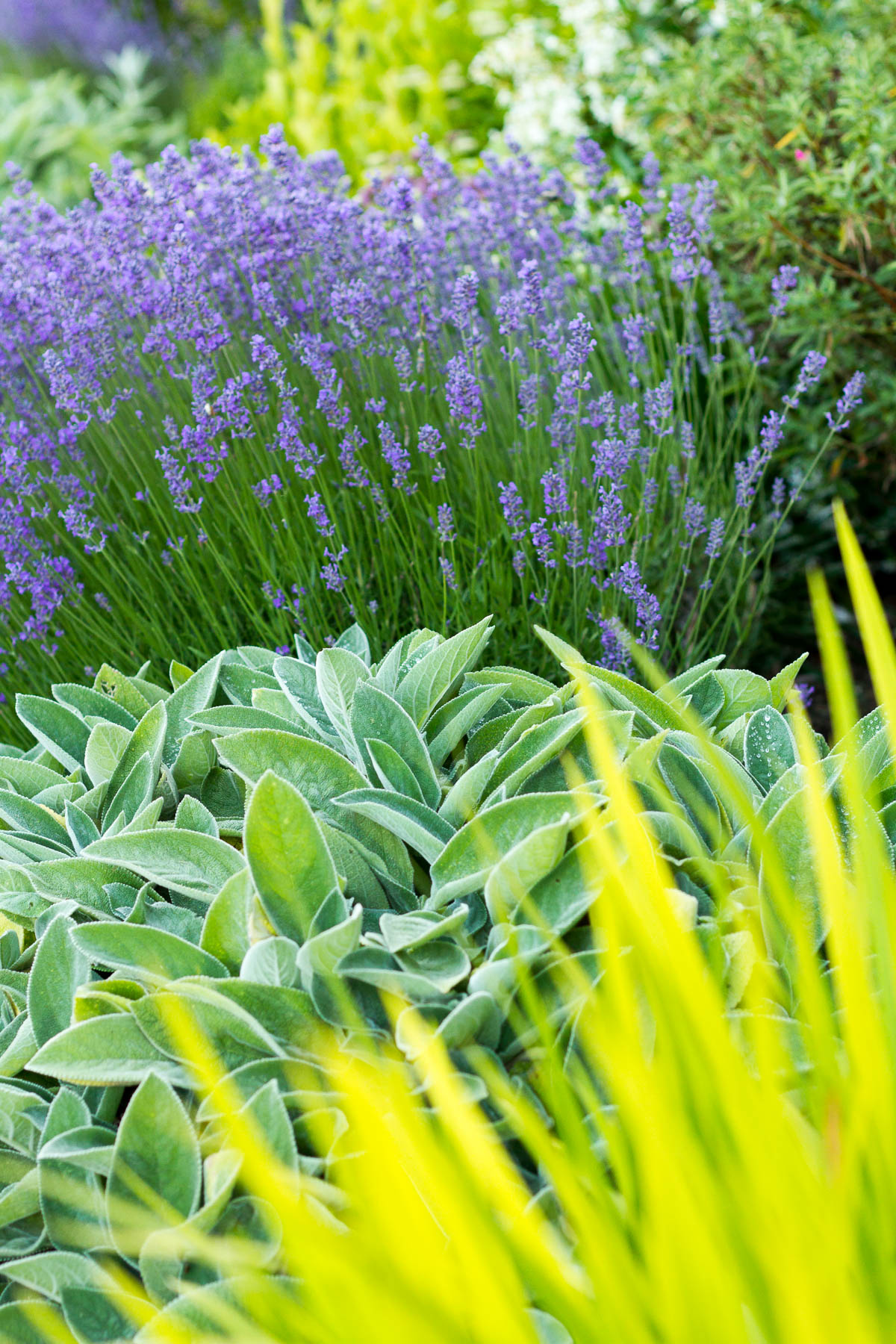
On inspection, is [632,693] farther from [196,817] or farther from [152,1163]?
[152,1163]

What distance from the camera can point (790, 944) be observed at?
120 centimetres

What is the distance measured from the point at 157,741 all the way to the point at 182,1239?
75 cm

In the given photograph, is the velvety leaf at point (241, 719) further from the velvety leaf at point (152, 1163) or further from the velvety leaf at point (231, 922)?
the velvety leaf at point (152, 1163)

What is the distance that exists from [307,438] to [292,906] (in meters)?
1.35

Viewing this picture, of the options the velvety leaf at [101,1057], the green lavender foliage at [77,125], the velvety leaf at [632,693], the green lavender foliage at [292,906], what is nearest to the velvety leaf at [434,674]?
the green lavender foliage at [292,906]

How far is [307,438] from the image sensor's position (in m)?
2.38

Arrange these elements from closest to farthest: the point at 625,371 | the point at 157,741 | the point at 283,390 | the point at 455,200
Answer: the point at 157,741, the point at 283,390, the point at 625,371, the point at 455,200

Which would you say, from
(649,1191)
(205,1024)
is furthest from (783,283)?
(649,1191)

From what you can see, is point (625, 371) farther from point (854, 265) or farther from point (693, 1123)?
point (693, 1123)

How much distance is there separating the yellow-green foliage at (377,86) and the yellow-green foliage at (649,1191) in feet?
16.2

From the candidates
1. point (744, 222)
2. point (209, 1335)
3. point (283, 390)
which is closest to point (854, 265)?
point (744, 222)

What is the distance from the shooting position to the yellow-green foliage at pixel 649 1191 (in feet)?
2.44

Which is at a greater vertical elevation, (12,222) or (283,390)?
(12,222)

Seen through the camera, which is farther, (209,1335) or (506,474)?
(506,474)
